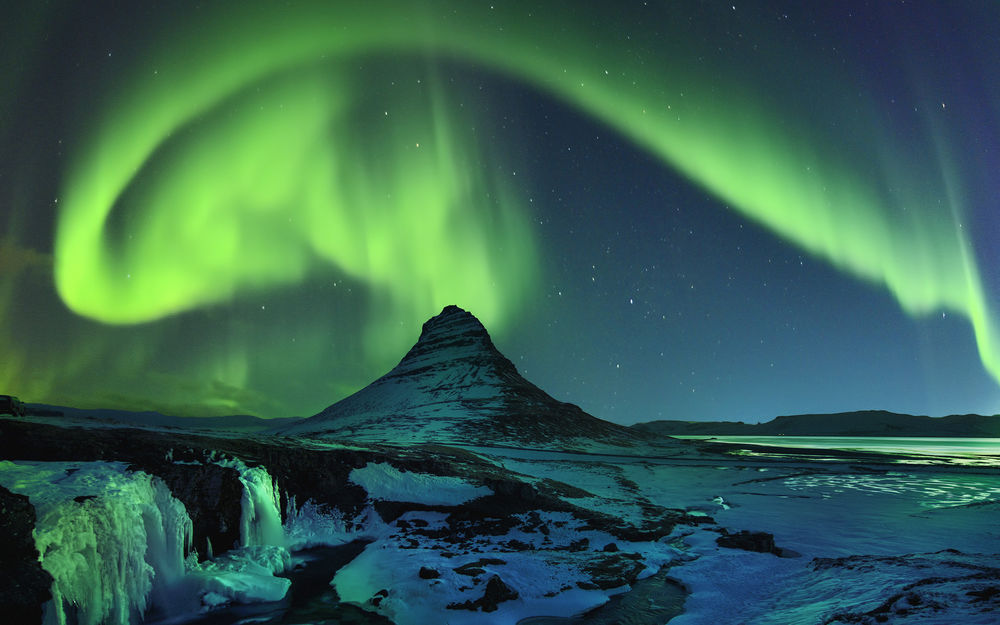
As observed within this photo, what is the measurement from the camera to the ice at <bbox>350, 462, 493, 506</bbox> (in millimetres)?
19469

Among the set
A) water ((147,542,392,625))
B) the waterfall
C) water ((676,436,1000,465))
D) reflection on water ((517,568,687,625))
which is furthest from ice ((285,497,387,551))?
water ((676,436,1000,465))

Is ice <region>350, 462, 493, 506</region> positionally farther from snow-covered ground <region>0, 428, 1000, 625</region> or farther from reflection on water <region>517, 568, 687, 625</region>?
reflection on water <region>517, 568, 687, 625</region>

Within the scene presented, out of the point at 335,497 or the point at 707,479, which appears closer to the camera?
the point at 335,497

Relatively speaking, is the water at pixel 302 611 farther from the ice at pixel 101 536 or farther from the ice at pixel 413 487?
the ice at pixel 413 487

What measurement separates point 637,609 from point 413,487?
11055 mm

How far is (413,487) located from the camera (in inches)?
795

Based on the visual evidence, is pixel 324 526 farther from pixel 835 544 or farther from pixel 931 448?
pixel 931 448

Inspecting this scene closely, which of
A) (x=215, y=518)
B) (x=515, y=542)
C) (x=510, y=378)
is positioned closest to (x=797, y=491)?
(x=515, y=542)

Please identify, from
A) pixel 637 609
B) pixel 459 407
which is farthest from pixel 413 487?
pixel 459 407

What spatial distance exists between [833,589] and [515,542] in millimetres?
9121

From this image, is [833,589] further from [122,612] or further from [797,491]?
[797,491]

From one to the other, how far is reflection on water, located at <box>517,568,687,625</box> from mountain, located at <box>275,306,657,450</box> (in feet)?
163

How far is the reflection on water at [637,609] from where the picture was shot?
1077 centimetres

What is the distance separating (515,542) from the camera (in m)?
16.6
